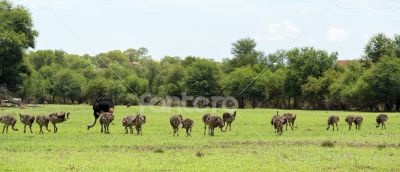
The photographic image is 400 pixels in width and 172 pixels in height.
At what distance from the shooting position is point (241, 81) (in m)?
127

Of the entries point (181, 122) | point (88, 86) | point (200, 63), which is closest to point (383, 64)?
point (200, 63)

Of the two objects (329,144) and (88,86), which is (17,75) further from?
(329,144)

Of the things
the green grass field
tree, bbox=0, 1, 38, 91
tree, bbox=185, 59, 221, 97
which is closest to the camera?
the green grass field

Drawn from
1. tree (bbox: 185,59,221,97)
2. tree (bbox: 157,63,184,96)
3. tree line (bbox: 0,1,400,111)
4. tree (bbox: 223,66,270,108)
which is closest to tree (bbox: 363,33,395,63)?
tree line (bbox: 0,1,400,111)

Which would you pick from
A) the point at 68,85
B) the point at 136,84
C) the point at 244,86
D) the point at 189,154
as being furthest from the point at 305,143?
the point at 68,85

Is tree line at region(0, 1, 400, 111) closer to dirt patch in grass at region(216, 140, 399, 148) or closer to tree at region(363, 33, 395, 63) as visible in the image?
tree at region(363, 33, 395, 63)

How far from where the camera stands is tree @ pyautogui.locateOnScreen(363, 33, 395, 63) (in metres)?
130

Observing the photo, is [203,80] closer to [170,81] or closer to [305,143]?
→ [170,81]

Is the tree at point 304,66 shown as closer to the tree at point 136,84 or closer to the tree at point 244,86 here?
the tree at point 244,86

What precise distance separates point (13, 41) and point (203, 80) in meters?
54.1

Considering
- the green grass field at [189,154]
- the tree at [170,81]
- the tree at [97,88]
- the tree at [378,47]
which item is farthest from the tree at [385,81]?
the green grass field at [189,154]

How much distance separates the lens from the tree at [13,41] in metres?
83.5

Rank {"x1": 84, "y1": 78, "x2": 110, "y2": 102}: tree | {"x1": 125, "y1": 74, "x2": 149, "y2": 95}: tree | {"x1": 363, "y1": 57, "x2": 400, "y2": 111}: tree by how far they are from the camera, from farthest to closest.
→ {"x1": 84, "y1": 78, "x2": 110, "y2": 102}: tree, {"x1": 125, "y1": 74, "x2": 149, "y2": 95}: tree, {"x1": 363, "y1": 57, "x2": 400, "y2": 111}: tree

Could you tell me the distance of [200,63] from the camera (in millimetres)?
136750
